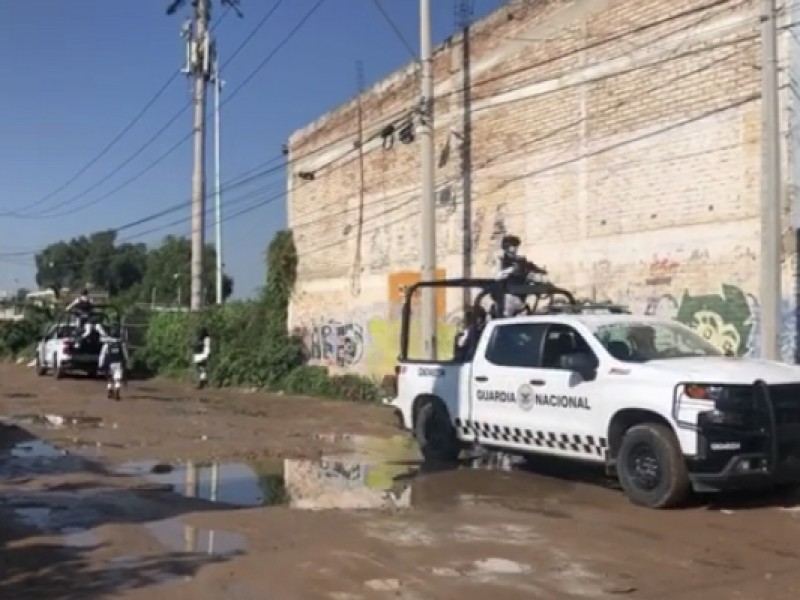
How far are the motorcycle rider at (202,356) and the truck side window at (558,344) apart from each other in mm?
20213

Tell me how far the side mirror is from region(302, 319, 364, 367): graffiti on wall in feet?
54.3

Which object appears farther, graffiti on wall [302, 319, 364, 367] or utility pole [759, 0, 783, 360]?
graffiti on wall [302, 319, 364, 367]

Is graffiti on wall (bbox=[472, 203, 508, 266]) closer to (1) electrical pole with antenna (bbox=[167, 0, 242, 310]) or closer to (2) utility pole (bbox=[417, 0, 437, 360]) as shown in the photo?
(2) utility pole (bbox=[417, 0, 437, 360])

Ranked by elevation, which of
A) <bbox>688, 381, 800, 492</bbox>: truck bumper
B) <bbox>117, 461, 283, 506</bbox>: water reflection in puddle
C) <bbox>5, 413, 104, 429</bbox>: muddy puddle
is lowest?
<bbox>117, 461, 283, 506</bbox>: water reflection in puddle

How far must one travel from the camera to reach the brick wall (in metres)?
16.8

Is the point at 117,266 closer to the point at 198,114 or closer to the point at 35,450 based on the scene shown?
the point at 198,114

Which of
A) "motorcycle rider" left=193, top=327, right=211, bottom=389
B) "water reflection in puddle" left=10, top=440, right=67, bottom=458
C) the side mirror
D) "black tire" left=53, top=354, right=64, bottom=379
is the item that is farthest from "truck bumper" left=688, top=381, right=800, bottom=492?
"black tire" left=53, top=354, right=64, bottom=379

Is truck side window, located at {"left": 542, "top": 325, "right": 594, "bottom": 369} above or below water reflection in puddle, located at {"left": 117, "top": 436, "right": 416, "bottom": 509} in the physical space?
above

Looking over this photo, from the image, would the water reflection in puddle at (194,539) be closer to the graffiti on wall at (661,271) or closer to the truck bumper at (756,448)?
the truck bumper at (756,448)

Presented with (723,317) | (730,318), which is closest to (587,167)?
(723,317)

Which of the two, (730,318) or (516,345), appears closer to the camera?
(516,345)

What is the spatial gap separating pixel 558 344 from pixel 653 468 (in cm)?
213

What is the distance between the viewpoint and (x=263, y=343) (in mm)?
32562

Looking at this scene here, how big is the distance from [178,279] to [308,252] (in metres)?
56.1
